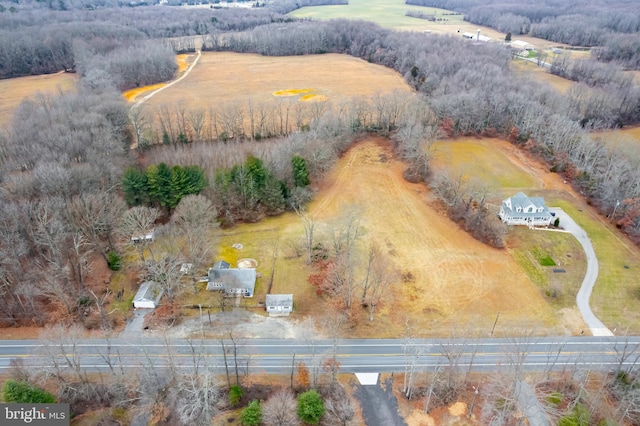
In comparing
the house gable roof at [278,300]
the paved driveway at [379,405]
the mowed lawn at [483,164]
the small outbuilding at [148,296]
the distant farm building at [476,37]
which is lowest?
the paved driveway at [379,405]

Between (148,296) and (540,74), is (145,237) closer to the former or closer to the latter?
(148,296)

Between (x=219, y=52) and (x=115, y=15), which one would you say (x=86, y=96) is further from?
(x=115, y=15)

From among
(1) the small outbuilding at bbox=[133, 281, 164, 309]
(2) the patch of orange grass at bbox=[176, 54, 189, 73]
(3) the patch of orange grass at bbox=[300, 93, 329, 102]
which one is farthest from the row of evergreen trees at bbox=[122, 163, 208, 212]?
(2) the patch of orange grass at bbox=[176, 54, 189, 73]

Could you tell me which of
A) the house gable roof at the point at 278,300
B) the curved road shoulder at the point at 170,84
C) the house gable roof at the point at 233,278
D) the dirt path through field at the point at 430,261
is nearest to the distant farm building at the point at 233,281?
the house gable roof at the point at 233,278

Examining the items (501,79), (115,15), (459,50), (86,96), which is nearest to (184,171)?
(86,96)

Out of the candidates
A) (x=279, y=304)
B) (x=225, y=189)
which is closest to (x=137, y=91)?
(x=225, y=189)

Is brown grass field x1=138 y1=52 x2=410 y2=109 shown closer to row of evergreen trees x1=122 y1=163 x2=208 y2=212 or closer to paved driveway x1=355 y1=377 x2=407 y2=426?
row of evergreen trees x1=122 y1=163 x2=208 y2=212

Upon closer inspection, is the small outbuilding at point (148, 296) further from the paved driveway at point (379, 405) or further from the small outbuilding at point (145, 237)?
the paved driveway at point (379, 405)
